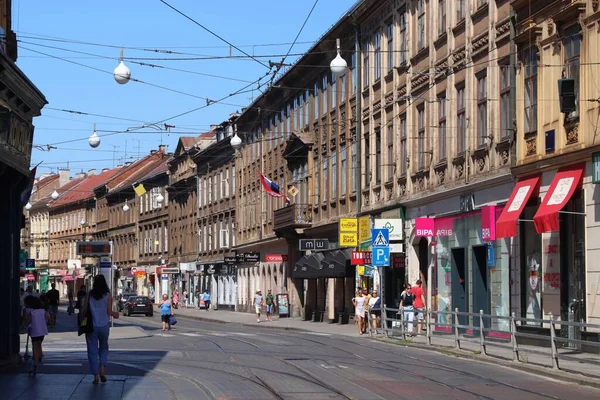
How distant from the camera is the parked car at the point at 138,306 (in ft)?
232

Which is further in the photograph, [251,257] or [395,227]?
[251,257]

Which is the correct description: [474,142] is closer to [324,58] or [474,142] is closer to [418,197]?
[418,197]

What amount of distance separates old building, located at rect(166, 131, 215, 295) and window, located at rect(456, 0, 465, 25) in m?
54.3

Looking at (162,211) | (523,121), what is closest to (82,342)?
(523,121)

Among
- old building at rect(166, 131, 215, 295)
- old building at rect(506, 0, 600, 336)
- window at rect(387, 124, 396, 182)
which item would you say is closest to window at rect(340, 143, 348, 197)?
window at rect(387, 124, 396, 182)

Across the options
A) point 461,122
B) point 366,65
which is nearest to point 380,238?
point 461,122

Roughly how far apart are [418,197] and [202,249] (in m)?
51.1

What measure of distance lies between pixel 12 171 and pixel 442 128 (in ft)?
58.9

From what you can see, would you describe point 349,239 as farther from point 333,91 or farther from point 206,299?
point 206,299

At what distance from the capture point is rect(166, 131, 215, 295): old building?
89938 millimetres

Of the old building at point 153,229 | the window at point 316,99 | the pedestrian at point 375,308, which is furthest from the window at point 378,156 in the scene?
the old building at point 153,229

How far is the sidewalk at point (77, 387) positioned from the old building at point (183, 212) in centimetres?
6813

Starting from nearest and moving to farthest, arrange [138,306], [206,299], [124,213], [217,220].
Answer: [138,306] → [206,299] → [217,220] → [124,213]

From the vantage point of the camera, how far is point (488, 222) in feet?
103
